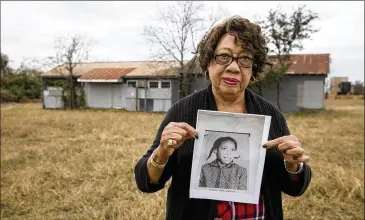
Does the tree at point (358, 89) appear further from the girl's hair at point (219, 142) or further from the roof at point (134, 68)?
the girl's hair at point (219, 142)

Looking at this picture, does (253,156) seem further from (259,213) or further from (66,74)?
(66,74)

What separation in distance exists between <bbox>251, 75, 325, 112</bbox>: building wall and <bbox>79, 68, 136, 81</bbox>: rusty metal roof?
9.15 m

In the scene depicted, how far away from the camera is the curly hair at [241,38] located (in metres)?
1.64

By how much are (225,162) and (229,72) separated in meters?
0.43

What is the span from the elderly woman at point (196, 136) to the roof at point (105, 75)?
21.2 metres

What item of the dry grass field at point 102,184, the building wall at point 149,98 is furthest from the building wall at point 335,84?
the dry grass field at point 102,184

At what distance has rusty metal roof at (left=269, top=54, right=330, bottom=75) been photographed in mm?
21406

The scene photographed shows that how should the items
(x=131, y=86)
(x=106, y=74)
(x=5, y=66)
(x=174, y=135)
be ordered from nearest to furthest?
1. (x=174, y=135)
2. (x=131, y=86)
3. (x=106, y=74)
4. (x=5, y=66)

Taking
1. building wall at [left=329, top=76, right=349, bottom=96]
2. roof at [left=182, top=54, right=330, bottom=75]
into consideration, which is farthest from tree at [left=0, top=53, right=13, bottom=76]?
building wall at [left=329, top=76, right=349, bottom=96]

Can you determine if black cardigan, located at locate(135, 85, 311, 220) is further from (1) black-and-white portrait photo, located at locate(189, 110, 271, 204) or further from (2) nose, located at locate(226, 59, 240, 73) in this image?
(2) nose, located at locate(226, 59, 240, 73)

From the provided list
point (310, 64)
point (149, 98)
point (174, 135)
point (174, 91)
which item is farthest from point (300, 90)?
point (174, 135)

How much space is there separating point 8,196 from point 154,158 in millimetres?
3639

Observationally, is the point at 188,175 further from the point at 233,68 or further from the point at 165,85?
the point at 165,85

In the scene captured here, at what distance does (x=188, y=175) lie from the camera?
1.68 meters
